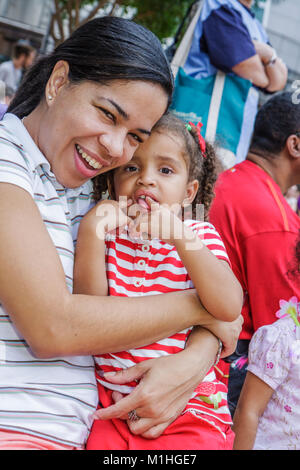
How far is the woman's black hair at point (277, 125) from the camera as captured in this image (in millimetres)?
3145

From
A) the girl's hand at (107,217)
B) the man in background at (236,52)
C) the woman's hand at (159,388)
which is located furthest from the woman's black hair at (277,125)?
the woman's hand at (159,388)

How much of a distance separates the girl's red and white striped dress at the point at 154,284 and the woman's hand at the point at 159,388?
57 mm

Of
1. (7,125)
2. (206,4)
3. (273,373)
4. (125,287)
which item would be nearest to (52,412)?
(125,287)

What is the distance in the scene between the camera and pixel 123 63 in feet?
5.53

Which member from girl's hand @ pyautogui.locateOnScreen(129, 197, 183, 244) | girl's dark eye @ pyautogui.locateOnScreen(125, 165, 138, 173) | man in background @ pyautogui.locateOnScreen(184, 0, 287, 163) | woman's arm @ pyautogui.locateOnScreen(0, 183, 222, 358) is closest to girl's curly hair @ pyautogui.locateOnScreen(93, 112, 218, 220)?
girl's dark eye @ pyautogui.locateOnScreen(125, 165, 138, 173)

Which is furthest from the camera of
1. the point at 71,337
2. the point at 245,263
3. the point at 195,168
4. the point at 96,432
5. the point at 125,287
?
the point at 245,263

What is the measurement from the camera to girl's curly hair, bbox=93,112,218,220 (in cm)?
213

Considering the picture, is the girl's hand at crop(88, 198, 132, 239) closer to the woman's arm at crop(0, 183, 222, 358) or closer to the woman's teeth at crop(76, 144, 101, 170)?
the woman's teeth at crop(76, 144, 101, 170)

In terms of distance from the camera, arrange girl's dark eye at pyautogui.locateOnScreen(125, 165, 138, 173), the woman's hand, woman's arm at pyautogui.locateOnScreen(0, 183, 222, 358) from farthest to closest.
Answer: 1. girl's dark eye at pyautogui.locateOnScreen(125, 165, 138, 173)
2. the woman's hand
3. woman's arm at pyautogui.locateOnScreen(0, 183, 222, 358)

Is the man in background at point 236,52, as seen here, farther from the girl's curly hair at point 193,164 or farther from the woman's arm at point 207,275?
the woman's arm at point 207,275

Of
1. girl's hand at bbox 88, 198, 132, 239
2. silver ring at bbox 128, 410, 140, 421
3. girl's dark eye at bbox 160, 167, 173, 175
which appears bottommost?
silver ring at bbox 128, 410, 140, 421

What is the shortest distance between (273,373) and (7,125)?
162cm

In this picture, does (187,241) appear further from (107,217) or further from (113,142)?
(113,142)

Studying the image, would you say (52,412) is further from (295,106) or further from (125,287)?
(295,106)
